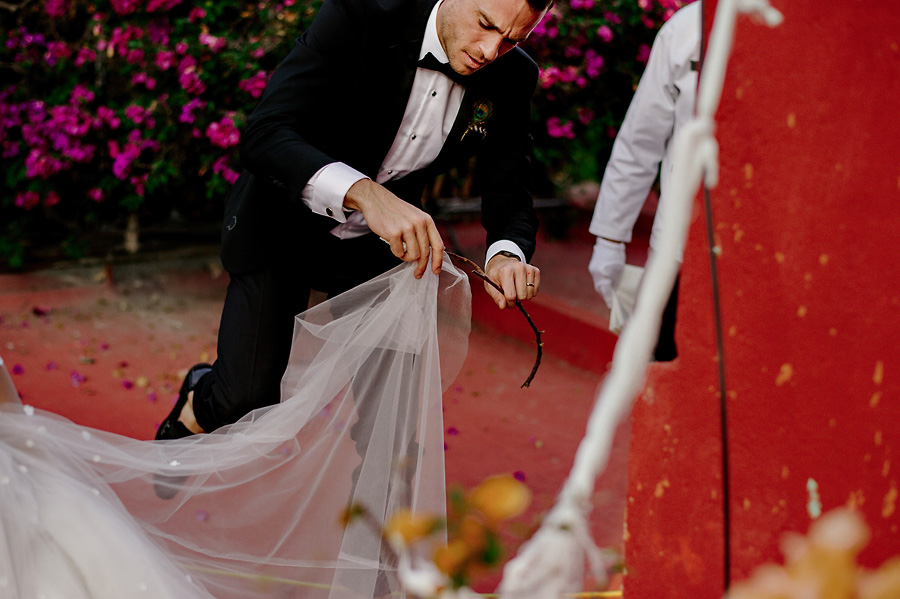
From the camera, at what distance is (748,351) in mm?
1477

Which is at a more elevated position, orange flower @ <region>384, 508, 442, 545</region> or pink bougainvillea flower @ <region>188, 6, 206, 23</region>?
orange flower @ <region>384, 508, 442, 545</region>

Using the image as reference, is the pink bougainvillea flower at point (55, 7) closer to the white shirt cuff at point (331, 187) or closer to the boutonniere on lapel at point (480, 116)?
the boutonniere on lapel at point (480, 116)

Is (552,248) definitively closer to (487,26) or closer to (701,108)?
(487,26)

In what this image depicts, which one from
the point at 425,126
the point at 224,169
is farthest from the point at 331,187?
the point at 224,169

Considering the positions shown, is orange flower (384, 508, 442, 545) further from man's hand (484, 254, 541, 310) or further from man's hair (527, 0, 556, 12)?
man's hair (527, 0, 556, 12)

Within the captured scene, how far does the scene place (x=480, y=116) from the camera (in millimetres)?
2510

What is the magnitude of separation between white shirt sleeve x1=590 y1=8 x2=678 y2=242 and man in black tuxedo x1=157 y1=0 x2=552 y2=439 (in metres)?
0.53

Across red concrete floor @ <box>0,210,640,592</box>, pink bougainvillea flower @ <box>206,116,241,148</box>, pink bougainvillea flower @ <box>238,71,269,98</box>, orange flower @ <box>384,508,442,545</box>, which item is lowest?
red concrete floor @ <box>0,210,640,592</box>

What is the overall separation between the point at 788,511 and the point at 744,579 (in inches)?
6.5

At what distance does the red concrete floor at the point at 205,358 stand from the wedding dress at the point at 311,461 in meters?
1.02

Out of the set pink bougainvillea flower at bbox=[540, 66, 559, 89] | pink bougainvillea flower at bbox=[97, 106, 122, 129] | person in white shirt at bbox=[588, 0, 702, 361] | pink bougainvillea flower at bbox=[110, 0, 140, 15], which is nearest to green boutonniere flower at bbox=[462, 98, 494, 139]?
person in white shirt at bbox=[588, 0, 702, 361]

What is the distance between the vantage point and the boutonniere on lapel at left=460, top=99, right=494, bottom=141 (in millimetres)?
2496

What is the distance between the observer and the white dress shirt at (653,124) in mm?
2762

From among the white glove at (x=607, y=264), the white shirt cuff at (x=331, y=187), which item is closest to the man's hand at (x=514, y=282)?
the white shirt cuff at (x=331, y=187)
